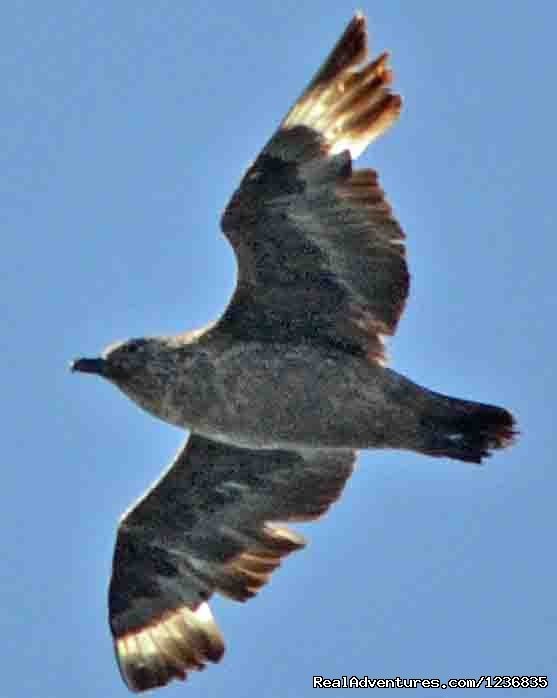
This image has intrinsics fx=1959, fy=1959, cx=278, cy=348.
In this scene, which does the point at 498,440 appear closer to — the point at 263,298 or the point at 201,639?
the point at 263,298

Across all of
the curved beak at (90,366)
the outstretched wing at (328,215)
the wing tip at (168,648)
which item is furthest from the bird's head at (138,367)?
the wing tip at (168,648)

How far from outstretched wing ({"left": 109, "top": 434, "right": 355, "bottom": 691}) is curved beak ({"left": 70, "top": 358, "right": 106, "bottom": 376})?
101 centimetres

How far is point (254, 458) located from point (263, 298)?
4.78 feet

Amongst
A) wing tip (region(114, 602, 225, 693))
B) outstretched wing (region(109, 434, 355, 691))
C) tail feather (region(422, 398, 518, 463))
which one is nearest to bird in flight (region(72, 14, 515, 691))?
tail feather (region(422, 398, 518, 463))

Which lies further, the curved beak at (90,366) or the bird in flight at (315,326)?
the curved beak at (90,366)

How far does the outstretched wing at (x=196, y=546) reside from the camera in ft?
43.1

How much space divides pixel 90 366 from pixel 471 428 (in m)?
2.43

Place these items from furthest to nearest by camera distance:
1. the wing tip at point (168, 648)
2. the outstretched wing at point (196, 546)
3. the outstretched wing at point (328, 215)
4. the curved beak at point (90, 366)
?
the wing tip at point (168, 648), the outstretched wing at point (196, 546), the curved beak at point (90, 366), the outstretched wing at point (328, 215)

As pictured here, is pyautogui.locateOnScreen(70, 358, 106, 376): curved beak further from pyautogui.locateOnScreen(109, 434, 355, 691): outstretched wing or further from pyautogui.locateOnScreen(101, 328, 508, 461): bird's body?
pyautogui.locateOnScreen(109, 434, 355, 691): outstretched wing

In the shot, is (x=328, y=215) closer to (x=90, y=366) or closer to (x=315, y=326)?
(x=315, y=326)

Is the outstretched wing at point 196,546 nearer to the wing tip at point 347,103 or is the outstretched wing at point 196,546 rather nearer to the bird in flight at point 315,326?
the bird in flight at point 315,326

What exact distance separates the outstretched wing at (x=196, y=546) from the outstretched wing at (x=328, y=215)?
52.5 inches

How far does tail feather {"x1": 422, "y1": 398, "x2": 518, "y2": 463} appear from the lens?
1189cm

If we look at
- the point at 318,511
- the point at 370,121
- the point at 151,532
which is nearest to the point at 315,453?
the point at 318,511
